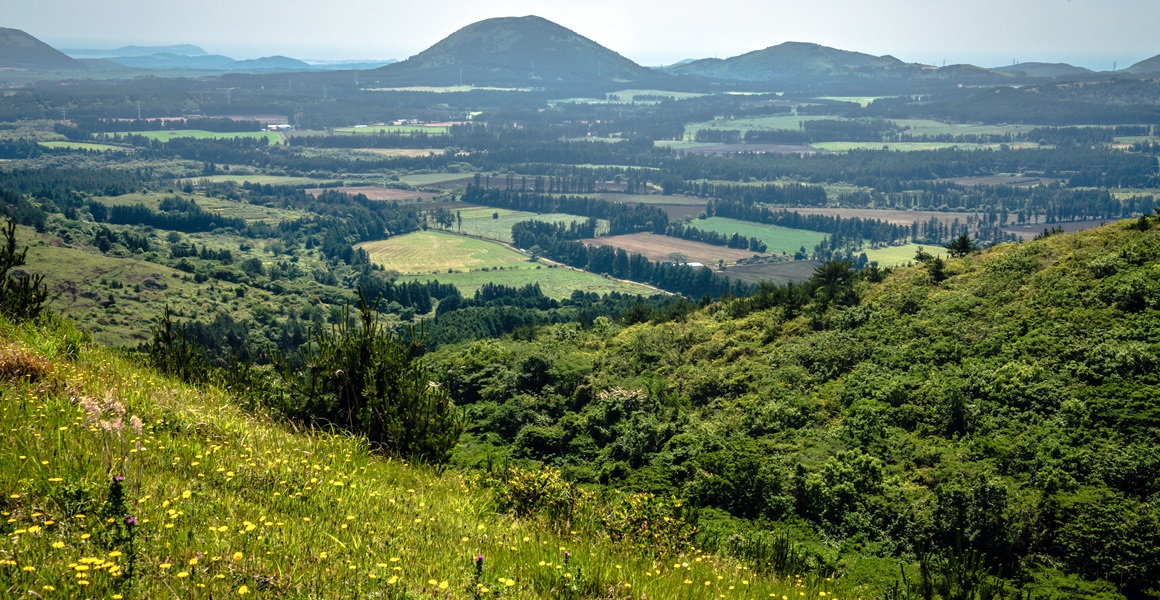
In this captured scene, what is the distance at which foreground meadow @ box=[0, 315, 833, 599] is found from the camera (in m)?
8.32

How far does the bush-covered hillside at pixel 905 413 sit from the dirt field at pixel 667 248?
112m

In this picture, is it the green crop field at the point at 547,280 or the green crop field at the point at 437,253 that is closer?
the green crop field at the point at 547,280

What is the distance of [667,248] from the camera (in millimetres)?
180375

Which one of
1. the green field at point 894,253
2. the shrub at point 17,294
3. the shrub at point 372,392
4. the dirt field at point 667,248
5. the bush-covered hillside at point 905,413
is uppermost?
the shrub at point 17,294

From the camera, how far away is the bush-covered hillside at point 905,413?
2605cm

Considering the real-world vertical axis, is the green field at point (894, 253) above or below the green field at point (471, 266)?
above

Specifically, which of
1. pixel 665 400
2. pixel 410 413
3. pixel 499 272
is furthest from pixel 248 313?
pixel 410 413

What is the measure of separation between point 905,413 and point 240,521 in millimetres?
32081

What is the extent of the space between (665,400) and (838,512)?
15893 mm

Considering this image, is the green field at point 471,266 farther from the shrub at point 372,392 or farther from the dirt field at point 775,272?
the shrub at point 372,392

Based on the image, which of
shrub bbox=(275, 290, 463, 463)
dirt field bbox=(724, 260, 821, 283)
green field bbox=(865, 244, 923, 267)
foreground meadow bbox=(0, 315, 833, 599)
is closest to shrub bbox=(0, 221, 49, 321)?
foreground meadow bbox=(0, 315, 833, 599)

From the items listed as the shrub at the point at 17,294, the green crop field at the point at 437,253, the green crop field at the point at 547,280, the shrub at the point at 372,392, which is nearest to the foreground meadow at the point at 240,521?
the shrub at the point at 372,392

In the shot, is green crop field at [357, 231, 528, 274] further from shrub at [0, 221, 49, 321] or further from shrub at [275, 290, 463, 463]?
shrub at [275, 290, 463, 463]

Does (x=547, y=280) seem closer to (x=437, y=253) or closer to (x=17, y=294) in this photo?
(x=437, y=253)
